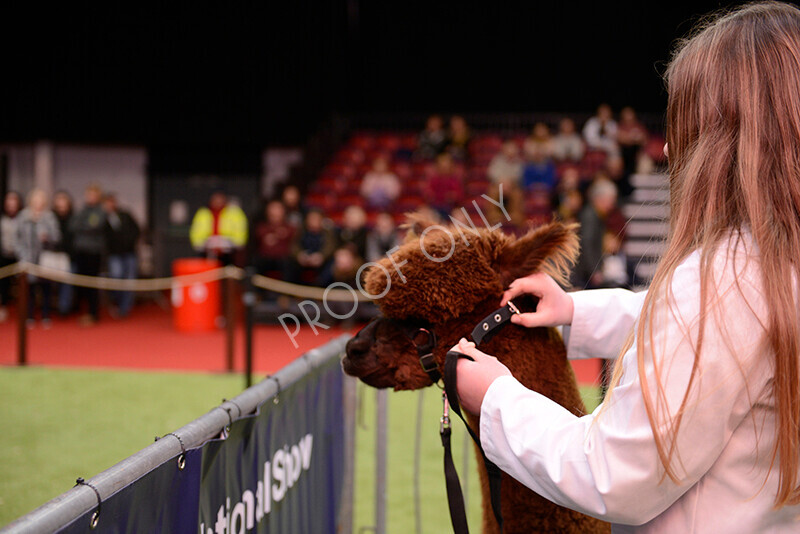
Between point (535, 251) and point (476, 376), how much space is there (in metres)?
0.53

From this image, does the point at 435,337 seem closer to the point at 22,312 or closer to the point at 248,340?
the point at 248,340

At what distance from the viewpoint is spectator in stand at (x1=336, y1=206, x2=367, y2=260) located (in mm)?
10695

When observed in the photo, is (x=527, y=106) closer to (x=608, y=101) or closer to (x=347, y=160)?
(x=608, y=101)

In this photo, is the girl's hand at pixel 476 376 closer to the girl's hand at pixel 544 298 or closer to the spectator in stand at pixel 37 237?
the girl's hand at pixel 544 298

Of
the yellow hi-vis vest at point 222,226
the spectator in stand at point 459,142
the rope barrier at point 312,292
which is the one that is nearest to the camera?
the rope barrier at point 312,292

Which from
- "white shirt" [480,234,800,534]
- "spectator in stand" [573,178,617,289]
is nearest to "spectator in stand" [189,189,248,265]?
"spectator in stand" [573,178,617,289]

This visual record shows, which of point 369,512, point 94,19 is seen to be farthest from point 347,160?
point 369,512

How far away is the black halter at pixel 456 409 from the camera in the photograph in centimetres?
162

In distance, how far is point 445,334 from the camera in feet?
5.89

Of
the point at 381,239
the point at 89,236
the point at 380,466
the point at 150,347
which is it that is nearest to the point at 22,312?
the point at 150,347

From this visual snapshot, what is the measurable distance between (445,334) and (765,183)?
856 millimetres

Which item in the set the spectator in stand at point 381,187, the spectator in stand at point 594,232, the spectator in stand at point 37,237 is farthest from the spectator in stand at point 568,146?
the spectator in stand at point 37,237

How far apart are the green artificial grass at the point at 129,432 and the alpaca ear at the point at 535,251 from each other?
1421mm

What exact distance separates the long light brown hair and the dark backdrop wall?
16.1 meters
